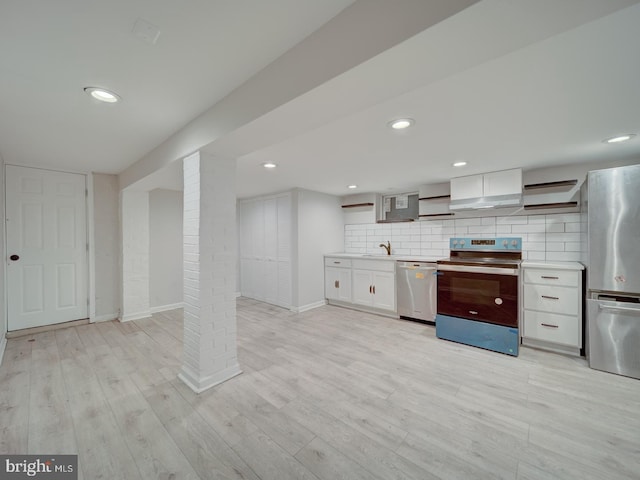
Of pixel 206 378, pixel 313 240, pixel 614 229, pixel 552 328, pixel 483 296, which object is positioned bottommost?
pixel 206 378

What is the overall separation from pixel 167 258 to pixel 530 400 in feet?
16.6

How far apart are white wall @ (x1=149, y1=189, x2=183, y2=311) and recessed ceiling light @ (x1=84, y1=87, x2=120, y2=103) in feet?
9.57

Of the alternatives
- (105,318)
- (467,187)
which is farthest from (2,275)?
(467,187)

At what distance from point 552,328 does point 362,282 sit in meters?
2.40

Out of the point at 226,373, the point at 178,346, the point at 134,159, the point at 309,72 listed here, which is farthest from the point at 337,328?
the point at 134,159

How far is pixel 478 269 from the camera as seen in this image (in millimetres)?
3057

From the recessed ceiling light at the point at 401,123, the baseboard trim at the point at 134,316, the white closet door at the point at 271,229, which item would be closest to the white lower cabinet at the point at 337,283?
the white closet door at the point at 271,229

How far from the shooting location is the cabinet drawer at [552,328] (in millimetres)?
2684

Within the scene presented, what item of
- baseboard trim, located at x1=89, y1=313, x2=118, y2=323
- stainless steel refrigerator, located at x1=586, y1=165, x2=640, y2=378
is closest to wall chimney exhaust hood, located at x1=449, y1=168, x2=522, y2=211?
stainless steel refrigerator, located at x1=586, y1=165, x2=640, y2=378

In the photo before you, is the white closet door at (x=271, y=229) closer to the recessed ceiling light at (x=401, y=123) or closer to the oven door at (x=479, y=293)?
the oven door at (x=479, y=293)

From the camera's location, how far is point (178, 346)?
3006mm

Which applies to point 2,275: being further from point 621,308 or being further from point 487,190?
point 621,308

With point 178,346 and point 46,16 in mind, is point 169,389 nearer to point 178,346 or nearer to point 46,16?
point 178,346

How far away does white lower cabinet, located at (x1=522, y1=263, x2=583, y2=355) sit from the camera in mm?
2674
